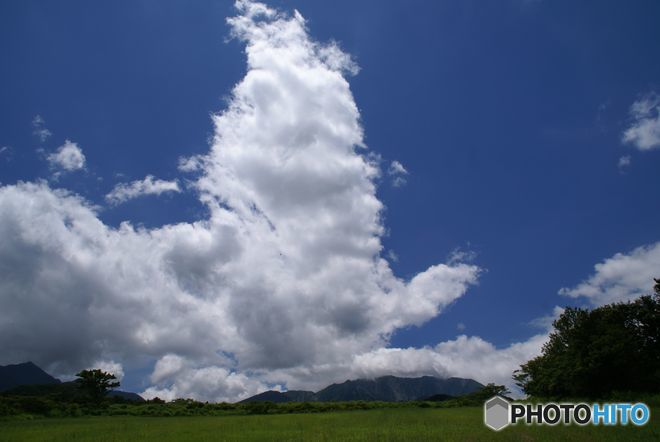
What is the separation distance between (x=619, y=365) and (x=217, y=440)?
43149 millimetres

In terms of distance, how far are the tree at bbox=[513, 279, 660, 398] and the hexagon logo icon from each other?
20736 mm

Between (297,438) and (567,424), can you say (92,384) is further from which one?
(567,424)

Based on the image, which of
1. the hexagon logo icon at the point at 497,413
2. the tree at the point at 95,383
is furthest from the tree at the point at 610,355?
the tree at the point at 95,383

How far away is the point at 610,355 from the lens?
44219 mm

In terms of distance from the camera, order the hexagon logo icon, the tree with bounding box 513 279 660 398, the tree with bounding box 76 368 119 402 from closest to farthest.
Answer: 1. the hexagon logo icon
2. the tree with bounding box 513 279 660 398
3. the tree with bounding box 76 368 119 402

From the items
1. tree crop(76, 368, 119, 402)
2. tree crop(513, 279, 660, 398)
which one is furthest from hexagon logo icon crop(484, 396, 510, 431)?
tree crop(76, 368, 119, 402)

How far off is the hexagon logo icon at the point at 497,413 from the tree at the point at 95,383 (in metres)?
60.0

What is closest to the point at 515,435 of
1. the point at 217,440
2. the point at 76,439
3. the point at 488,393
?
the point at 217,440

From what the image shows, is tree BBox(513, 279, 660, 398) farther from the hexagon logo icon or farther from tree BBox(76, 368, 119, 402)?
tree BBox(76, 368, 119, 402)

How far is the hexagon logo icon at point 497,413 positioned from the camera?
26653mm

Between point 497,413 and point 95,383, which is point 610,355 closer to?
point 497,413

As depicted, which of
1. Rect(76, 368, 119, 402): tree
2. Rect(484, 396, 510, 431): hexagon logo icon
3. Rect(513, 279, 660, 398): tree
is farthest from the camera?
Rect(76, 368, 119, 402): tree

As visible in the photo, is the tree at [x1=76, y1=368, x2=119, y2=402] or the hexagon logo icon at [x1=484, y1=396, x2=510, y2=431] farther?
the tree at [x1=76, y1=368, x2=119, y2=402]

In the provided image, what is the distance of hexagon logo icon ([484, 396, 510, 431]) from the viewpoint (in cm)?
2665
